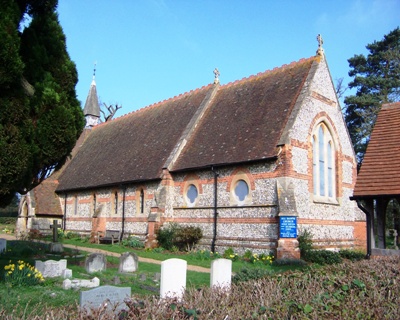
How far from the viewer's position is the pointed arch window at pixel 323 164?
66.6 feet

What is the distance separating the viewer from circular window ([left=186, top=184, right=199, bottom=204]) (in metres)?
21.4

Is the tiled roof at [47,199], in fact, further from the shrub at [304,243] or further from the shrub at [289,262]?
the shrub at [289,262]

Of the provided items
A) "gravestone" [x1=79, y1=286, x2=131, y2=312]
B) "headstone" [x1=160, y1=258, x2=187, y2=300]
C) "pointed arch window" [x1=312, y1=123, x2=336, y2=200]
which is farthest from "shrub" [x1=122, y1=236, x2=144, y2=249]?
"gravestone" [x1=79, y1=286, x2=131, y2=312]

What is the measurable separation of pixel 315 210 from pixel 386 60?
27.8m

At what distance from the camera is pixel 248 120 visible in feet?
69.5

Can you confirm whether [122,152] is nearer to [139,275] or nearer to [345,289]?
[139,275]

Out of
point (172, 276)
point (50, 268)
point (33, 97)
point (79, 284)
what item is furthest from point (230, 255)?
point (33, 97)

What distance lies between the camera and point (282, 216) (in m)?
Result: 17.0

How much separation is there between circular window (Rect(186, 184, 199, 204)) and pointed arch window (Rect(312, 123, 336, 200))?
18.8ft

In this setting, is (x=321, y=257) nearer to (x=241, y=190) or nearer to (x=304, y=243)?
(x=304, y=243)

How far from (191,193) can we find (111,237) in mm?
6044

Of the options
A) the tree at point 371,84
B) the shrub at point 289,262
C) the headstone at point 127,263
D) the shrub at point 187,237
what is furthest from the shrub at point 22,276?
the tree at point 371,84

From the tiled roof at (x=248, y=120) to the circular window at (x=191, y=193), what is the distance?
3.76 feet

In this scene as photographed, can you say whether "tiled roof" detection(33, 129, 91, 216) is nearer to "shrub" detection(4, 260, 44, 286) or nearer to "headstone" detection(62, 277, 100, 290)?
"shrub" detection(4, 260, 44, 286)
